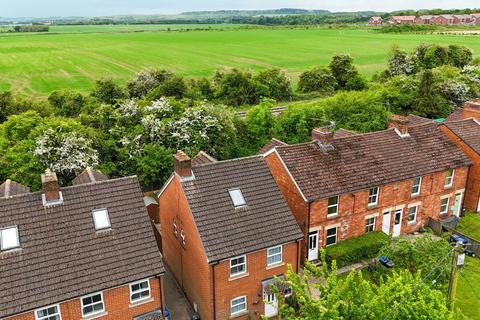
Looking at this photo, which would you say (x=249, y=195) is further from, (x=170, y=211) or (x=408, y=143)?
(x=408, y=143)

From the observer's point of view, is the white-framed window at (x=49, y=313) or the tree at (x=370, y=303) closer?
the tree at (x=370, y=303)

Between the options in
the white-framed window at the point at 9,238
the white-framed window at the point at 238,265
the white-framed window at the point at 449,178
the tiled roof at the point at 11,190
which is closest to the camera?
the white-framed window at the point at 9,238

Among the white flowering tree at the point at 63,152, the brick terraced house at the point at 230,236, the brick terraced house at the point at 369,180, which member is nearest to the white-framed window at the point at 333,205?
the brick terraced house at the point at 369,180

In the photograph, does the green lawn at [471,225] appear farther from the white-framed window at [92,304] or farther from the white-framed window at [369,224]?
the white-framed window at [92,304]

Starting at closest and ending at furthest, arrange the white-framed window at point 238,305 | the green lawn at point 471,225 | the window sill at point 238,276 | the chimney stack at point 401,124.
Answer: the window sill at point 238,276
the white-framed window at point 238,305
the green lawn at point 471,225
the chimney stack at point 401,124

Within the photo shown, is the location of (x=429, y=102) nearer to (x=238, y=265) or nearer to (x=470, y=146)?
(x=470, y=146)

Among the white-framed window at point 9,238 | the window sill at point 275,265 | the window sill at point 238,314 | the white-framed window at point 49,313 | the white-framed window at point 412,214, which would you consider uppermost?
the white-framed window at point 9,238

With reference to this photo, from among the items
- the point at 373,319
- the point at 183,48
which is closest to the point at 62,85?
the point at 183,48
